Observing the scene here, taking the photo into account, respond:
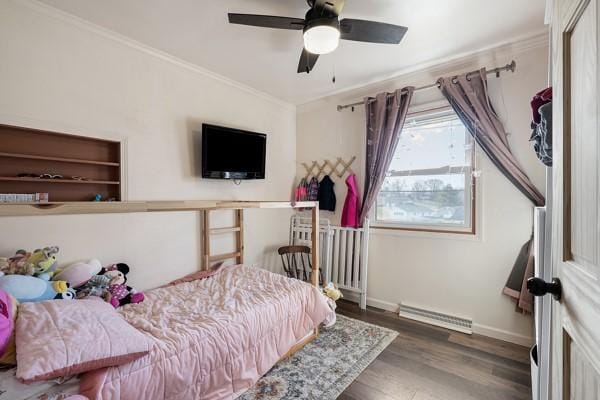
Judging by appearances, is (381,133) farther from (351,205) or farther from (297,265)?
(297,265)

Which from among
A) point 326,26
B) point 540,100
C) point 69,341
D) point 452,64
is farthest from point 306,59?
point 69,341

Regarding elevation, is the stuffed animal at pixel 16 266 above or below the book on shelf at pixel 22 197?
below

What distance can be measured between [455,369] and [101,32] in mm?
3582

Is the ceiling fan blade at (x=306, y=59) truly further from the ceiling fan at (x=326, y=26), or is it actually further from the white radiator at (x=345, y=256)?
the white radiator at (x=345, y=256)

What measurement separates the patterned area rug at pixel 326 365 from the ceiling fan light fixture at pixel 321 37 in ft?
6.97

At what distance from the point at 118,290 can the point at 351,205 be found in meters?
2.25

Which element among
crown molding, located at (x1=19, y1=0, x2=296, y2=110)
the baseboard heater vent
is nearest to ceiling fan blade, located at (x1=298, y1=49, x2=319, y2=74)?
crown molding, located at (x1=19, y1=0, x2=296, y2=110)

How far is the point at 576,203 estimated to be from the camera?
2.19 ft

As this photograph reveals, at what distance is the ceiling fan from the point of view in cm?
151

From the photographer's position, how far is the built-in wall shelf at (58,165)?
171 cm

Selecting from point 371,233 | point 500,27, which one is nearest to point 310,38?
point 500,27

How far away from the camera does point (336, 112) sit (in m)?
3.32

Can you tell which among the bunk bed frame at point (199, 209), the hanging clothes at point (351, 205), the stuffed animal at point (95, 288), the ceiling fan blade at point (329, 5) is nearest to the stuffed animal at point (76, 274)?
the stuffed animal at point (95, 288)

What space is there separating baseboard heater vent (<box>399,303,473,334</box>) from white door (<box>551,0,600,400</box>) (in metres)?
1.87
